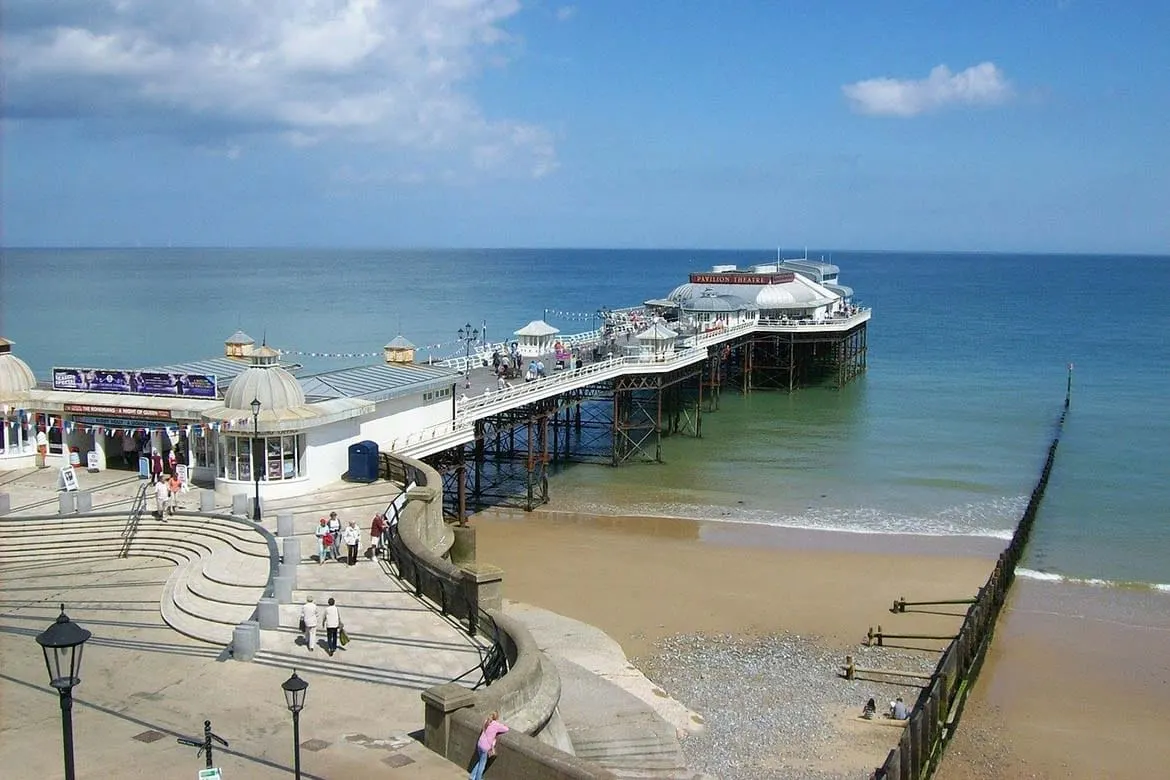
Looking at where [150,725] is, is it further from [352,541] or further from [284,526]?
[284,526]

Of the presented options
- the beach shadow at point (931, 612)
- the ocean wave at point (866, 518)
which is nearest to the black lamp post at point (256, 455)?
the ocean wave at point (866, 518)

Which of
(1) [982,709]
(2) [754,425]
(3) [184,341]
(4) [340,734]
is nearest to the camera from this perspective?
(4) [340,734]

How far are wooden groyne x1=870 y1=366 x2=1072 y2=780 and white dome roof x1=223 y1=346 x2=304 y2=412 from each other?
13473 millimetres

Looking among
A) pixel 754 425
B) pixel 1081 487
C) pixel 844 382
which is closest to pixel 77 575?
pixel 1081 487

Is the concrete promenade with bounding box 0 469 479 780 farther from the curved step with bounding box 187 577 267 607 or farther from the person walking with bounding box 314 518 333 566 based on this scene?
the curved step with bounding box 187 577 267 607

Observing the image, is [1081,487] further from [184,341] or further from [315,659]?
[184,341]

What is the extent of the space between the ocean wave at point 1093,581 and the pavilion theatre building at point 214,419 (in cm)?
1605

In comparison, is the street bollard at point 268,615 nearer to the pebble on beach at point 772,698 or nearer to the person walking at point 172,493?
the pebble on beach at point 772,698

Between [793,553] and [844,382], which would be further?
[844,382]

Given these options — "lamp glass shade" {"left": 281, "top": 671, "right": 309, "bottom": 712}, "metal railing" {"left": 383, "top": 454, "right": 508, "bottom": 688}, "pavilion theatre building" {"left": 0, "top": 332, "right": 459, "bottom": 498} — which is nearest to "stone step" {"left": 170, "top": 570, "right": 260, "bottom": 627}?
"metal railing" {"left": 383, "top": 454, "right": 508, "bottom": 688}

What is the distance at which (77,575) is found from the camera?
19250 mm

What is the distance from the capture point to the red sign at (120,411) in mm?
25109

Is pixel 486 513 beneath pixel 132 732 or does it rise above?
beneath

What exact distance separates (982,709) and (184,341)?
77.4 metres
